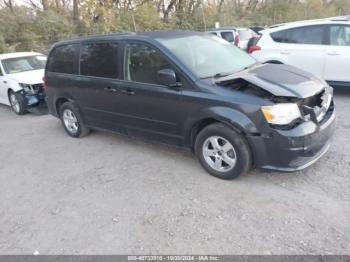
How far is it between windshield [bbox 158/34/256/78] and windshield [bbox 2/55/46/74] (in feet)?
17.8

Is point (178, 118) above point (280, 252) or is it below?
above

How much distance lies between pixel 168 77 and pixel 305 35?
445 cm

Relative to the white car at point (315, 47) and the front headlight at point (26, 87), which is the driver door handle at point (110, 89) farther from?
the white car at point (315, 47)

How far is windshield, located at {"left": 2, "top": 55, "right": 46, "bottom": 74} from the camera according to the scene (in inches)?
320

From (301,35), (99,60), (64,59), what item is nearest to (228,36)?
(301,35)

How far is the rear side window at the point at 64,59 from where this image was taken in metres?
5.23

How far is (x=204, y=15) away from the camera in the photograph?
75.2 ft

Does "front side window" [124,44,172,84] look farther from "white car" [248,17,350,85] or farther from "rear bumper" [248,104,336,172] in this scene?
"white car" [248,17,350,85]

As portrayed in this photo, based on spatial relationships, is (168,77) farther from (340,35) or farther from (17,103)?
(17,103)

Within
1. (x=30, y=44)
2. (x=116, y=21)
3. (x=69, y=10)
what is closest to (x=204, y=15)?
(x=116, y=21)

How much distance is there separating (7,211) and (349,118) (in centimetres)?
526

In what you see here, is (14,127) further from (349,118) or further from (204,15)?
(204,15)

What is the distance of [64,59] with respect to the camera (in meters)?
5.45

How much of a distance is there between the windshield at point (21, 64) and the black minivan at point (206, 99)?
366cm
